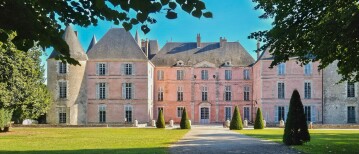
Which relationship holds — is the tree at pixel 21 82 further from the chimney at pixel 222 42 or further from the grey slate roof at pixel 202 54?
the chimney at pixel 222 42

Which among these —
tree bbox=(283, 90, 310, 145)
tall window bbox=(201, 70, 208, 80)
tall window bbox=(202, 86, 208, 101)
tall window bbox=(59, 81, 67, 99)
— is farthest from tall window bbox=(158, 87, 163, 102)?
tree bbox=(283, 90, 310, 145)

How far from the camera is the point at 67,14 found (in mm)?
6801

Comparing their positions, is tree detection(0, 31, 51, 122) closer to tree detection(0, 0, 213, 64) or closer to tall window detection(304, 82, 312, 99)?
tree detection(0, 0, 213, 64)

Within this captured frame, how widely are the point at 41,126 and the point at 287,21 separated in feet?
102

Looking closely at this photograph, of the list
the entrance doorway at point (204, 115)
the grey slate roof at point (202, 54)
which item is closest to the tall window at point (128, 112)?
the grey slate roof at point (202, 54)

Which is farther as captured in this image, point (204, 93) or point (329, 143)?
point (204, 93)

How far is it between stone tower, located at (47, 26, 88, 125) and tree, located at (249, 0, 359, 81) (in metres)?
30.2

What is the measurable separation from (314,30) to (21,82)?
2275 cm

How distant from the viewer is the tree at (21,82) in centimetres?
2988

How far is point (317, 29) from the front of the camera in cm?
1334

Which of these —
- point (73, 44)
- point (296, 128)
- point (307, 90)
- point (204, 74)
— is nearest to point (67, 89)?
point (73, 44)

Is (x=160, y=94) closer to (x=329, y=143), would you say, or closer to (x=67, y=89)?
(x=67, y=89)

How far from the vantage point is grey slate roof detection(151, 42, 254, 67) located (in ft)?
166

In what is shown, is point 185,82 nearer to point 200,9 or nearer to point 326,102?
point 326,102
